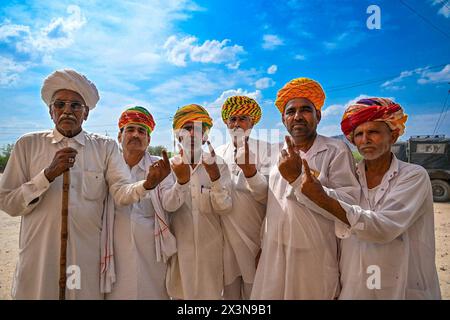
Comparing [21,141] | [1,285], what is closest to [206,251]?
[21,141]

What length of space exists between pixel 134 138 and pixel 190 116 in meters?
0.69

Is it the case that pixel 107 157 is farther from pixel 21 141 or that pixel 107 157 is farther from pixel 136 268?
pixel 136 268

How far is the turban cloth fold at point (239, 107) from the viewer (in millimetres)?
3738

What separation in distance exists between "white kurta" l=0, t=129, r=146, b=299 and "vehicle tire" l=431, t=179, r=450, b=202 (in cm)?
1596

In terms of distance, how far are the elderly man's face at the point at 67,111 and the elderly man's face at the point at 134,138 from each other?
22.0 inches

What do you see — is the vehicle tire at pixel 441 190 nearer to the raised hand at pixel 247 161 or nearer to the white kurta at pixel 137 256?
Result: the raised hand at pixel 247 161

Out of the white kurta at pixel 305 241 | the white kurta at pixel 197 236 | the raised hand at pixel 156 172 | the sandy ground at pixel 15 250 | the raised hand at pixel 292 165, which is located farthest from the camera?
the sandy ground at pixel 15 250

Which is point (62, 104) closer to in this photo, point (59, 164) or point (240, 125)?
point (59, 164)

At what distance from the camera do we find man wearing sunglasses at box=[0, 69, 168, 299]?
8.64 feet

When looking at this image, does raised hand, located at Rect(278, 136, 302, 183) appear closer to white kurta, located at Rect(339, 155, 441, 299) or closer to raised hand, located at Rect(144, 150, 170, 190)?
white kurta, located at Rect(339, 155, 441, 299)

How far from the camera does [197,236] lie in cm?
307

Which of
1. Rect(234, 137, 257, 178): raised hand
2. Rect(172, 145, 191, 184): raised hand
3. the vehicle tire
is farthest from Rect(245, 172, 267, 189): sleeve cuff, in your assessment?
the vehicle tire

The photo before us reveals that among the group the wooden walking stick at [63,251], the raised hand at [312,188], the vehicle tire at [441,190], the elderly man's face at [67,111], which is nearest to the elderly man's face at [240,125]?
the raised hand at [312,188]

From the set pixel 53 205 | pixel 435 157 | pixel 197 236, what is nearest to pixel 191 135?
pixel 197 236
